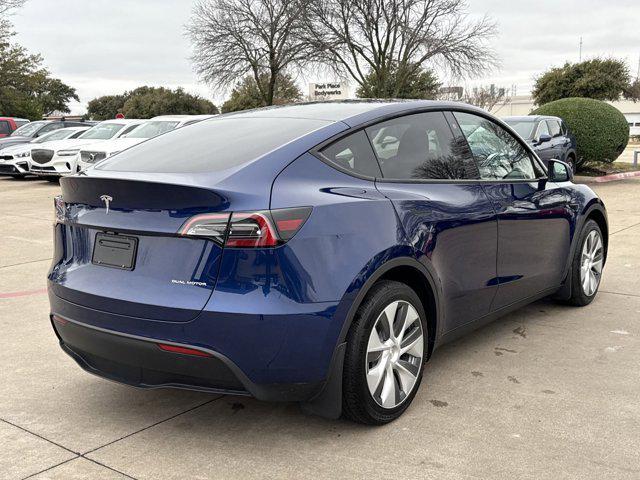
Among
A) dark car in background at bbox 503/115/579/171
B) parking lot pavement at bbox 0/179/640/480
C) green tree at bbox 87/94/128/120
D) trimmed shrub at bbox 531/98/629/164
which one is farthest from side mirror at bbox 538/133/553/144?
green tree at bbox 87/94/128/120

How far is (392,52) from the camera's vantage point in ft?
104

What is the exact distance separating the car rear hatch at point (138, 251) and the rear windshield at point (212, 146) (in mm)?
241

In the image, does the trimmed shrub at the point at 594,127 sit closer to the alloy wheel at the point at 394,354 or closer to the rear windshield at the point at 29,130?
the rear windshield at the point at 29,130

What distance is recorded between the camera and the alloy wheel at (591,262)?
214 inches

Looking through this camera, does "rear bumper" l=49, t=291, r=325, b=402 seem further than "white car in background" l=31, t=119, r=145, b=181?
No

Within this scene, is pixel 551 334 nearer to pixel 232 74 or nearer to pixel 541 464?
pixel 541 464

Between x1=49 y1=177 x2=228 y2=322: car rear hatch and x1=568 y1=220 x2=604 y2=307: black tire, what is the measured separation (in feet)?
11.0

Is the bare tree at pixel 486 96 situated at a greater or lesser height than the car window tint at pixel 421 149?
greater

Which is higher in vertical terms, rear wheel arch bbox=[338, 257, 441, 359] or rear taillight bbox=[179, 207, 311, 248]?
rear taillight bbox=[179, 207, 311, 248]

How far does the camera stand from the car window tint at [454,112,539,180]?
14.2 ft

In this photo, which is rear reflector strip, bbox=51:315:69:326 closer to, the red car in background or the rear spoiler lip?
the rear spoiler lip

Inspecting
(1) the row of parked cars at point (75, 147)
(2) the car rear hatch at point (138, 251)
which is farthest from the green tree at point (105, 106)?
(2) the car rear hatch at point (138, 251)

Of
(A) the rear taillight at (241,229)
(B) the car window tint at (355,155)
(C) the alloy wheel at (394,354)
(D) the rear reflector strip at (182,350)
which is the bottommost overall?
(C) the alloy wheel at (394,354)

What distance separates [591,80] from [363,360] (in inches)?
1332
